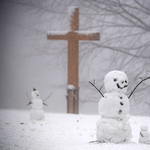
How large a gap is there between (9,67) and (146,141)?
697 centimetres

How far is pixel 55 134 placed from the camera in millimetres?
4520

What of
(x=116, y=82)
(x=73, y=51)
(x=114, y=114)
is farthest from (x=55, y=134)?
(x=73, y=51)

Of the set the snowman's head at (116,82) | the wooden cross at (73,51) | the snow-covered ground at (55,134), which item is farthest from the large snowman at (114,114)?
the wooden cross at (73,51)

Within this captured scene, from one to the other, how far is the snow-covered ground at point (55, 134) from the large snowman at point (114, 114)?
0.14 meters

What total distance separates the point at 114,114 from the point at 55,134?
1481 millimetres

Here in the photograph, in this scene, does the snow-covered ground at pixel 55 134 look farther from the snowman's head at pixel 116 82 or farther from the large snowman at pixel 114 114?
the snowman's head at pixel 116 82

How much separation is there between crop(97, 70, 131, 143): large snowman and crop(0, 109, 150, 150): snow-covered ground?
0.14 m

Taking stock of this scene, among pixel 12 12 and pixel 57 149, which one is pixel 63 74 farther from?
pixel 57 149

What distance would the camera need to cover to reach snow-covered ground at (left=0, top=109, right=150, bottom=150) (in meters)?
3.33

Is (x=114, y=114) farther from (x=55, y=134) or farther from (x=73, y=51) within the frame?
(x=73, y=51)

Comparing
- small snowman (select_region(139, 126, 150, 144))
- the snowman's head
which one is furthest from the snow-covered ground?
the snowman's head

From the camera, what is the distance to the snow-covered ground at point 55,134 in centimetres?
333

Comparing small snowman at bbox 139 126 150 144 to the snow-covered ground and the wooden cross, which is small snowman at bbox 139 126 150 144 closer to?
the snow-covered ground

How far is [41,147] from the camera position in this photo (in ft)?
11.6
